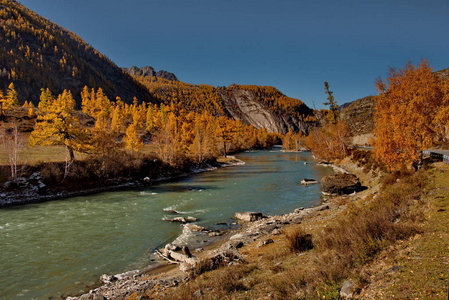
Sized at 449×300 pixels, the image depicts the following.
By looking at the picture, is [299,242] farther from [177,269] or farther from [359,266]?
[177,269]

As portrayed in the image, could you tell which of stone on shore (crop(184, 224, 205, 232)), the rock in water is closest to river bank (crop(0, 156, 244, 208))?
stone on shore (crop(184, 224, 205, 232))

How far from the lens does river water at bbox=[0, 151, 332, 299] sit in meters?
12.4

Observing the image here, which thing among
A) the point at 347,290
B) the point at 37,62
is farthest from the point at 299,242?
the point at 37,62

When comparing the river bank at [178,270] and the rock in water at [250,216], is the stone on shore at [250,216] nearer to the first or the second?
the rock in water at [250,216]

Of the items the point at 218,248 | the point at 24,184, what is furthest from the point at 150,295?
the point at 24,184

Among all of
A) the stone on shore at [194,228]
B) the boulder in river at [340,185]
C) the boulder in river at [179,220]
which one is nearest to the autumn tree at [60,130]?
the boulder in river at [179,220]

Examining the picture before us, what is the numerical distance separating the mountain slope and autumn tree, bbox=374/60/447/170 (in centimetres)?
14804

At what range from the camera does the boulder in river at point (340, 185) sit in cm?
2855

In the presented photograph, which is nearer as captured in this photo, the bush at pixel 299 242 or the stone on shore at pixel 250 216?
the bush at pixel 299 242

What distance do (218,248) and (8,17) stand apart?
222561 mm

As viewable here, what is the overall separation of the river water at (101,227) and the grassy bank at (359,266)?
5818 millimetres

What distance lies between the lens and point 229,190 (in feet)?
110

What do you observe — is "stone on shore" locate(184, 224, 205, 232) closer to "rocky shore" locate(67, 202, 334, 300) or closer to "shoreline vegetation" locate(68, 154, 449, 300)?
"rocky shore" locate(67, 202, 334, 300)

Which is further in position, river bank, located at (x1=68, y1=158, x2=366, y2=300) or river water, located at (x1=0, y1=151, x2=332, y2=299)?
river water, located at (x1=0, y1=151, x2=332, y2=299)
